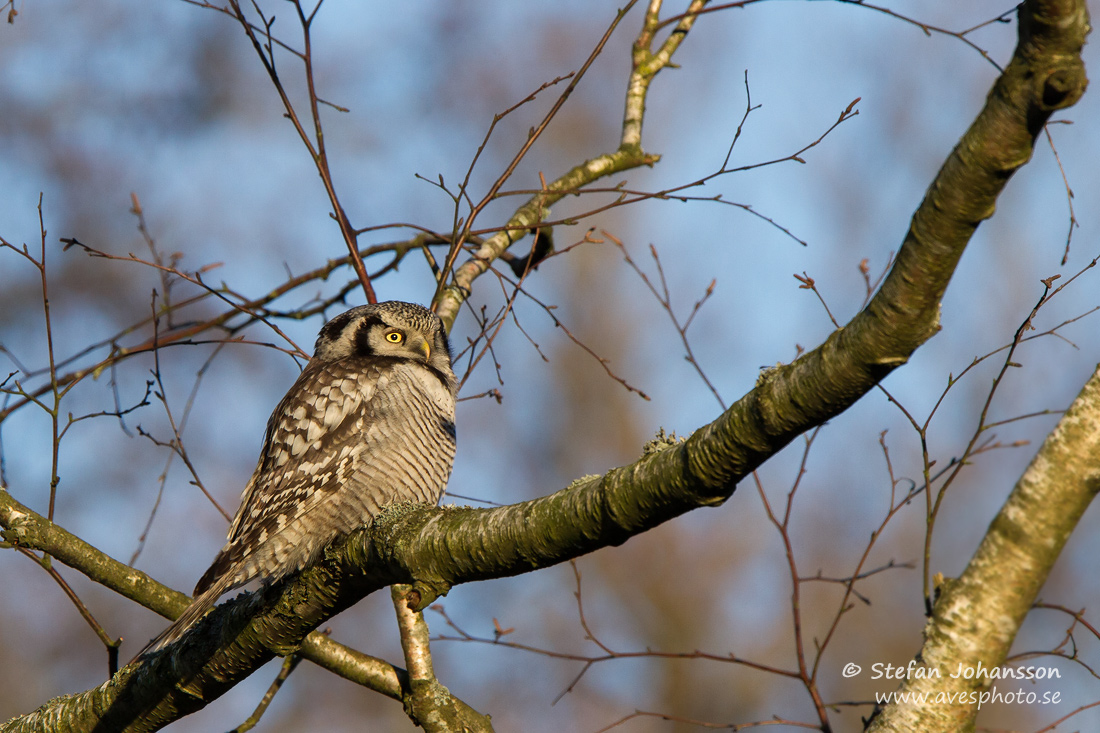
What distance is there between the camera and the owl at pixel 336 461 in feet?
12.4

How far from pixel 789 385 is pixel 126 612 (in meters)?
11.7

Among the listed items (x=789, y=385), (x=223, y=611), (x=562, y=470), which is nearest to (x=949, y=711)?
(x=789, y=385)

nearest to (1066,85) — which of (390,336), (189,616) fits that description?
(189,616)

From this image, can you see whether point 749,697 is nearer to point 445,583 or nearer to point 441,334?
point 441,334

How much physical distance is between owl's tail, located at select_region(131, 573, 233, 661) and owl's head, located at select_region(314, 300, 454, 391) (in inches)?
59.3

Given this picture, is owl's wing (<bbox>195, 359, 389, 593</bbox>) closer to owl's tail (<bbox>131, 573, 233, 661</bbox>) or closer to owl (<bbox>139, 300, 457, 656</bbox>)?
owl (<bbox>139, 300, 457, 656</bbox>)

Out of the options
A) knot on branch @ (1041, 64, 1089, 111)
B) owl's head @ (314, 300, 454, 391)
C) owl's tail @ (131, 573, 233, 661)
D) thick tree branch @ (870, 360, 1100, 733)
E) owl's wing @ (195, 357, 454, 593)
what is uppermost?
owl's head @ (314, 300, 454, 391)

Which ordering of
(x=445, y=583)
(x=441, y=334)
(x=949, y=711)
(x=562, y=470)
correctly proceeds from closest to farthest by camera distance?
(x=949, y=711), (x=445, y=583), (x=441, y=334), (x=562, y=470)

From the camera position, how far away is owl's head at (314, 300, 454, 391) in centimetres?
472

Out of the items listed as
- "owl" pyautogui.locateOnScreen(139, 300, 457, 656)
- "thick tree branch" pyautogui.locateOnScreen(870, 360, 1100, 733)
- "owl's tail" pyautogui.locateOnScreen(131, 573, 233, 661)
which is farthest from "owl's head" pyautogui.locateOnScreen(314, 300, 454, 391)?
"thick tree branch" pyautogui.locateOnScreen(870, 360, 1100, 733)

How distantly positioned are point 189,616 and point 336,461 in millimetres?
931

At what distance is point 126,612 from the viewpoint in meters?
11.5

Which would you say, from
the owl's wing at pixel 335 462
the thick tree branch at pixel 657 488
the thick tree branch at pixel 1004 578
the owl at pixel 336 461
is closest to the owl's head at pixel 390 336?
the owl at pixel 336 461

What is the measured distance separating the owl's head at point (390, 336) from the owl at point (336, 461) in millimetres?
179
